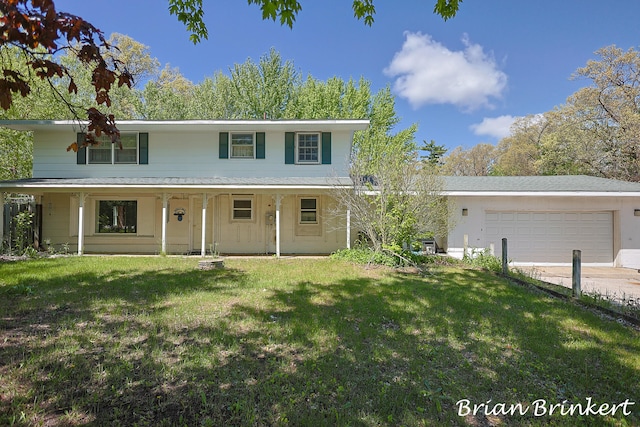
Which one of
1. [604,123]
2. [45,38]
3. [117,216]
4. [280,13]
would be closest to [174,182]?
[117,216]

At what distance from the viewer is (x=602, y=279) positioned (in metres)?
9.17

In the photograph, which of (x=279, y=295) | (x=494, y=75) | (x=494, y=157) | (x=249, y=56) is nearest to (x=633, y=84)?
(x=494, y=75)

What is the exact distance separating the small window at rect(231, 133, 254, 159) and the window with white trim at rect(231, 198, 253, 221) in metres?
1.73

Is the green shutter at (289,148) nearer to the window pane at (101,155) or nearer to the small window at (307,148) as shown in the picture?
the small window at (307,148)

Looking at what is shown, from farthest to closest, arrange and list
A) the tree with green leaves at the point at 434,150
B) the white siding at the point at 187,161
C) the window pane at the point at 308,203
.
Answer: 1. the tree with green leaves at the point at 434,150
2. the window pane at the point at 308,203
3. the white siding at the point at 187,161

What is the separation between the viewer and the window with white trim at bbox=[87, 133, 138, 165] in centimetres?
1217

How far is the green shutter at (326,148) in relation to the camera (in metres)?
12.2

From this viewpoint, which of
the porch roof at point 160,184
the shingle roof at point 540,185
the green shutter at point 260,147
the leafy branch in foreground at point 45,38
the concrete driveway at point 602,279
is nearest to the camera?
the leafy branch in foreground at point 45,38

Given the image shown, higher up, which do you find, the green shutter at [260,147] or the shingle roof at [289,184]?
the green shutter at [260,147]

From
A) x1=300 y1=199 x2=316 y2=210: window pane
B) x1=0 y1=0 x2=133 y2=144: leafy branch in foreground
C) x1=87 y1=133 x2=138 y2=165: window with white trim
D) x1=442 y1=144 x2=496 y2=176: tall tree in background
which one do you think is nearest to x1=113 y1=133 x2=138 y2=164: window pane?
x1=87 y1=133 x2=138 y2=165: window with white trim

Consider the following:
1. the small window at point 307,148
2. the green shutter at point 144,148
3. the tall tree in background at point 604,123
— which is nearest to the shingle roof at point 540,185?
the small window at point 307,148

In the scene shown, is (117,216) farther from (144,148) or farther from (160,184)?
(160,184)

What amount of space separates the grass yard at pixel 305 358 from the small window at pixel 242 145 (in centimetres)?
689

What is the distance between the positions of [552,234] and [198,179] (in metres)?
13.1
